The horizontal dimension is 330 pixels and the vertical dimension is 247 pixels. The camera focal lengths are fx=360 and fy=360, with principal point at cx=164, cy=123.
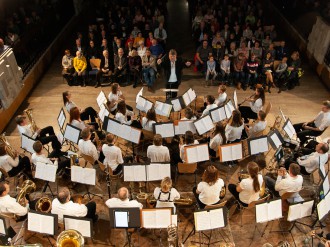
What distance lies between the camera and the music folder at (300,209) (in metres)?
5.12

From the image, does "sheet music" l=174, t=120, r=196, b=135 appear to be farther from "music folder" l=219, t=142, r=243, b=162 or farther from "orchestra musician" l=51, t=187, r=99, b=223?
"orchestra musician" l=51, t=187, r=99, b=223

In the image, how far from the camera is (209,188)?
18.4 ft

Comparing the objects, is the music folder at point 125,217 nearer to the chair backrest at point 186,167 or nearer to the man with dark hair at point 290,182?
the chair backrest at point 186,167

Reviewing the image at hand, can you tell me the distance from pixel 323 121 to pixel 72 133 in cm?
510

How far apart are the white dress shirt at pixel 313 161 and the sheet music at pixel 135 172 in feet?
9.67

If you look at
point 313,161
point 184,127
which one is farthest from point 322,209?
point 184,127

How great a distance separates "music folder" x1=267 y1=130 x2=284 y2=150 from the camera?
21.6ft

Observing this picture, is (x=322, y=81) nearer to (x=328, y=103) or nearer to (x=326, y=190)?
(x=328, y=103)

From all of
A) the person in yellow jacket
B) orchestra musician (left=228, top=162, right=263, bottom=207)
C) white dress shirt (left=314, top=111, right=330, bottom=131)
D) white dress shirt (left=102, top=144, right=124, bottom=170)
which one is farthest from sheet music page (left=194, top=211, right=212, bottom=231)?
the person in yellow jacket

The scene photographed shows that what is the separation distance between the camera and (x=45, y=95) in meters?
10.2

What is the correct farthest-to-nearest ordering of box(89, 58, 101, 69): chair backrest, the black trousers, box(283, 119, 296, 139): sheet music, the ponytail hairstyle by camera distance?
1. box(89, 58, 101, 69): chair backrest
2. the black trousers
3. box(283, 119, 296, 139): sheet music
4. the ponytail hairstyle

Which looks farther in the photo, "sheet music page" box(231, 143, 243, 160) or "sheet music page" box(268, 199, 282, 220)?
"sheet music page" box(231, 143, 243, 160)

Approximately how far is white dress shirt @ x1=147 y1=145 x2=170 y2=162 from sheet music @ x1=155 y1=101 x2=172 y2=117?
141 cm

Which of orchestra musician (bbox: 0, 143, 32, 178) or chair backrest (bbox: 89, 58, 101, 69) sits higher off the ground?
orchestra musician (bbox: 0, 143, 32, 178)
